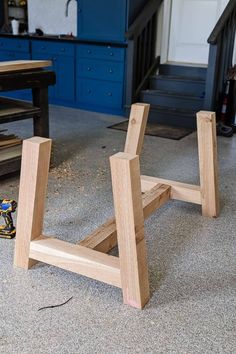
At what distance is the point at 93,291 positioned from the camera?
66.7 inches

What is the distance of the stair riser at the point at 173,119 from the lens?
15.3ft

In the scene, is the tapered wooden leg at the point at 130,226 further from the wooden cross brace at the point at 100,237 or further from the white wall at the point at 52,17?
the white wall at the point at 52,17

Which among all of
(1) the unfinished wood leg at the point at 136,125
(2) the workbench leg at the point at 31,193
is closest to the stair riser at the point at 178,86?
(1) the unfinished wood leg at the point at 136,125

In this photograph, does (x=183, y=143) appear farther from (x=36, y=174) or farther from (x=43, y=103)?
(x=36, y=174)

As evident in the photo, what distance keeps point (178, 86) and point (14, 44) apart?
2.54 m

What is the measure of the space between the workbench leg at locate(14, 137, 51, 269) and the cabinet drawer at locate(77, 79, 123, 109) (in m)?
3.61

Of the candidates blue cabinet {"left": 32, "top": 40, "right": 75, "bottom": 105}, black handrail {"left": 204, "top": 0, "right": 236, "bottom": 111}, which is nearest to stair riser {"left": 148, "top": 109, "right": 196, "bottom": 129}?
black handrail {"left": 204, "top": 0, "right": 236, "bottom": 111}

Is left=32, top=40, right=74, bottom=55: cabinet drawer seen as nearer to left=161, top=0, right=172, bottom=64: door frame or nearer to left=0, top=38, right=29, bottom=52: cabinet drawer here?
left=0, top=38, right=29, bottom=52: cabinet drawer

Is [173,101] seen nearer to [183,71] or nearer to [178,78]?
[178,78]

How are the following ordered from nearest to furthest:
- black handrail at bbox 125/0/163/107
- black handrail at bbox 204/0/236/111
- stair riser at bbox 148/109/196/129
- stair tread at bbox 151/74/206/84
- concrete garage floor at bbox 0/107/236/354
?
1. concrete garage floor at bbox 0/107/236/354
2. black handrail at bbox 204/0/236/111
3. stair riser at bbox 148/109/196/129
4. black handrail at bbox 125/0/163/107
5. stair tread at bbox 151/74/206/84

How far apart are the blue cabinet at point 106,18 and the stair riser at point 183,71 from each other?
0.71m

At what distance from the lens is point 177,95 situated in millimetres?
4844

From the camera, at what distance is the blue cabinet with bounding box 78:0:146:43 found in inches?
189

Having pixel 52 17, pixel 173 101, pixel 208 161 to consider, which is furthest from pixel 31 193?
pixel 52 17
